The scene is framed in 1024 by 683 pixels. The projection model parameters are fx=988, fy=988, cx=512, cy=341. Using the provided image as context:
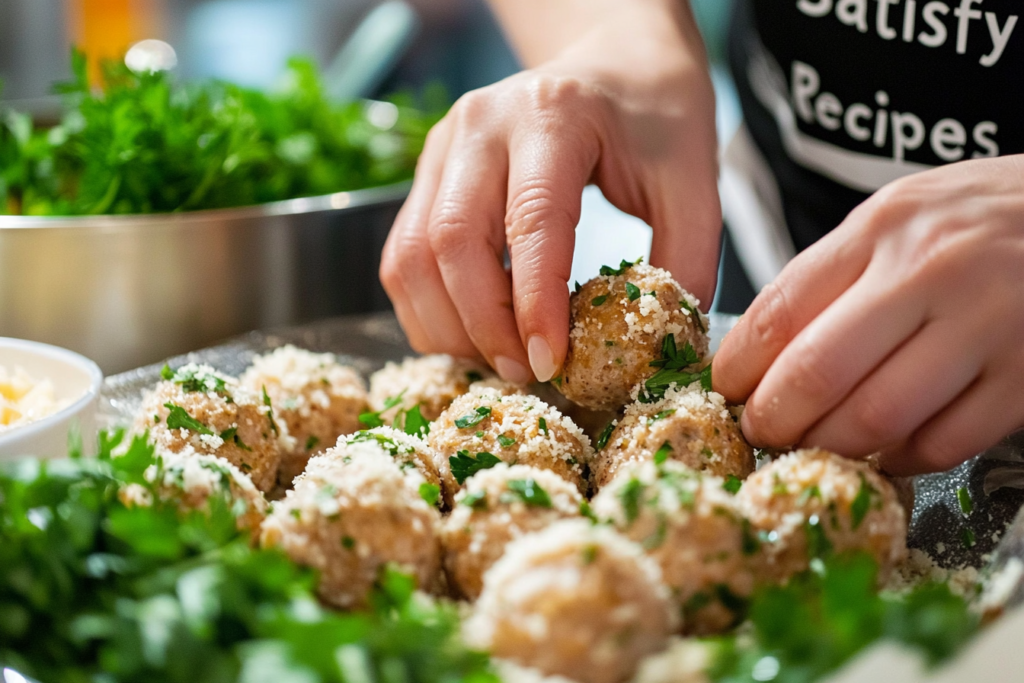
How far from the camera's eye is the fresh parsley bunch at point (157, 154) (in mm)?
2334

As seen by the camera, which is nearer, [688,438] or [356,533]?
[356,533]

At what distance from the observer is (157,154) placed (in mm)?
2352

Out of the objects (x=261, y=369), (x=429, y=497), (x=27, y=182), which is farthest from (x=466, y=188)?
(x=27, y=182)

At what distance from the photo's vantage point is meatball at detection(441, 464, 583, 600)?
1.08 m

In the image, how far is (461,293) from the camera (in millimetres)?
1581

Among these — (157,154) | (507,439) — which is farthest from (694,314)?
(157,154)

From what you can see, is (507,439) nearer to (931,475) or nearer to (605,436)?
(605,436)

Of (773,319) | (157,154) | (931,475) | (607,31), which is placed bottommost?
(931,475)

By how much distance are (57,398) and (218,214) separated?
70 centimetres

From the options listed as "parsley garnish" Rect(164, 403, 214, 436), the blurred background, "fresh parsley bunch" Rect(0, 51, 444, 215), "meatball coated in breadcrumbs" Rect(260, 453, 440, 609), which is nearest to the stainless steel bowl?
the blurred background

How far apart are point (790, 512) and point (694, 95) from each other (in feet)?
3.45

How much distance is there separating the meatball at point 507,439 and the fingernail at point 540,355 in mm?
47

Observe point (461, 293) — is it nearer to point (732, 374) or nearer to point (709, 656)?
point (732, 374)

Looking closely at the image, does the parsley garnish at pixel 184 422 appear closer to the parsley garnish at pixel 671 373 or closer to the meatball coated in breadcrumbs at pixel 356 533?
the meatball coated in breadcrumbs at pixel 356 533
